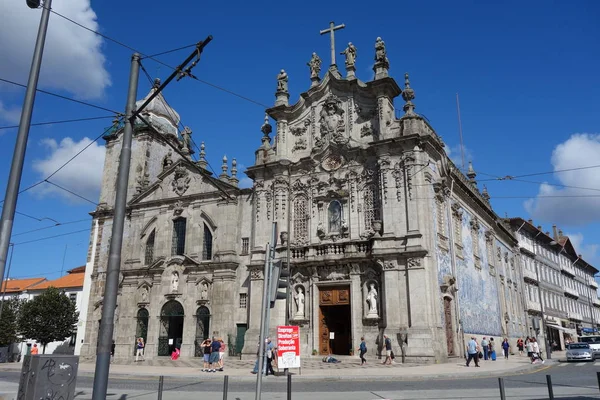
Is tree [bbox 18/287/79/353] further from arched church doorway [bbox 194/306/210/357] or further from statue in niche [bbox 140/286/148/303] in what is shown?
arched church doorway [bbox 194/306/210/357]

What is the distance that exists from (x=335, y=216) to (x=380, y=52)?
10456mm

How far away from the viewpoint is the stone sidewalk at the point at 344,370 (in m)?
18.5

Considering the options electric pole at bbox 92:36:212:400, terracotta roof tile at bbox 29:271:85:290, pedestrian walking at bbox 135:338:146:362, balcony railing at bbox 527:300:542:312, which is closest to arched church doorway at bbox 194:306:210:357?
pedestrian walking at bbox 135:338:146:362

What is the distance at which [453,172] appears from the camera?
109 feet

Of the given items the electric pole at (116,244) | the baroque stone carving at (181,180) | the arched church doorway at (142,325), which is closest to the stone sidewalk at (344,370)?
the arched church doorway at (142,325)

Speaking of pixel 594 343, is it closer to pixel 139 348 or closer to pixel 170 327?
pixel 170 327

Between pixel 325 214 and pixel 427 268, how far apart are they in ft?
24.1

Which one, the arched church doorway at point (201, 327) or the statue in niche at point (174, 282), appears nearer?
the arched church doorway at point (201, 327)

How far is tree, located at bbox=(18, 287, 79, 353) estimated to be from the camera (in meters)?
Answer: 40.8

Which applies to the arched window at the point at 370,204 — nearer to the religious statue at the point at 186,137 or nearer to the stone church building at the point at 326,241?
the stone church building at the point at 326,241

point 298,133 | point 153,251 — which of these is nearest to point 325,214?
point 298,133

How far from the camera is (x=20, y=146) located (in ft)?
31.6

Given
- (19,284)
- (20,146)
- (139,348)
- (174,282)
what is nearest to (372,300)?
(174,282)

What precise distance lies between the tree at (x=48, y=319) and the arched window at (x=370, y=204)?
28.3 metres
